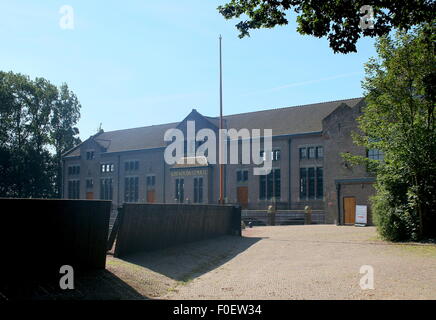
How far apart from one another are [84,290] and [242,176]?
40575mm

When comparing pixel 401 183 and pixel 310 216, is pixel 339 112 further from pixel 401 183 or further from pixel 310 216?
pixel 401 183

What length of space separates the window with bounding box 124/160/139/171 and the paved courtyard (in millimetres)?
40345

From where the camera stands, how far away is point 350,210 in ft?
116

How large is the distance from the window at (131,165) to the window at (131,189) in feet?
4.15

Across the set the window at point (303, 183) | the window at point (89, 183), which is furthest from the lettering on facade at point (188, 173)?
the window at point (89, 183)

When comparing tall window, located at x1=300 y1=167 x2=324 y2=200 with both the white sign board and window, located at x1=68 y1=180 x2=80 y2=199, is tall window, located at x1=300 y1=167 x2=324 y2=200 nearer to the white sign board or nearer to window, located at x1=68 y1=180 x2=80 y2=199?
the white sign board

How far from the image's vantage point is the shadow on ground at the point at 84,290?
7.91 m

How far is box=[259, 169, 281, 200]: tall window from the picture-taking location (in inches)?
1832

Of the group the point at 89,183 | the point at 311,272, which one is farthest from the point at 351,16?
the point at 89,183

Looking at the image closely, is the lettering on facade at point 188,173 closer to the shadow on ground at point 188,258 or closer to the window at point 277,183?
the window at point 277,183

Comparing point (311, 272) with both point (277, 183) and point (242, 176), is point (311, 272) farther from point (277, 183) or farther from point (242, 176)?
point (242, 176)

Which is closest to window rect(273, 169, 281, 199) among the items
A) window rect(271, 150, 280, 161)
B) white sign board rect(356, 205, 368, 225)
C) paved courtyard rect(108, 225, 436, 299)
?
window rect(271, 150, 280, 161)
